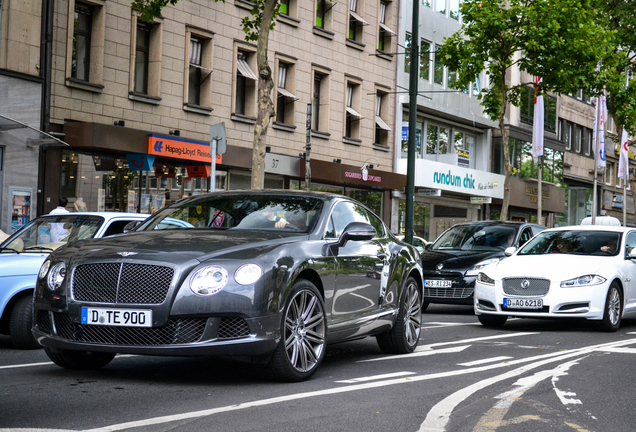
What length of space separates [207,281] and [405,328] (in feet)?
11.0

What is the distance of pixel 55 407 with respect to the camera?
19.0 ft

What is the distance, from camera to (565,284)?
41.7ft

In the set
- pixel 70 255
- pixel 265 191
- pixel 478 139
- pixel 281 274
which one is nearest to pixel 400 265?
pixel 265 191

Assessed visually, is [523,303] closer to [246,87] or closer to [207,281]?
[207,281]

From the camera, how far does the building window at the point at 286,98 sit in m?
30.4

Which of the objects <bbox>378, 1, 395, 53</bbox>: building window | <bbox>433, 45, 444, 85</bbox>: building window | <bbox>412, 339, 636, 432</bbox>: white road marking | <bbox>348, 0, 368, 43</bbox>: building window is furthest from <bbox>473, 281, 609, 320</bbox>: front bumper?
<bbox>433, 45, 444, 85</bbox>: building window

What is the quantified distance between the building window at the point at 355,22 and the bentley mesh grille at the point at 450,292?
19.8m

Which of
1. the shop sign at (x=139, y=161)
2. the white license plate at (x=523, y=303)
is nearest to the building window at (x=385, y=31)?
the shop sign at (x=139, y=161)

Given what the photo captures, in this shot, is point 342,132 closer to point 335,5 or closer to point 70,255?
point 335,5

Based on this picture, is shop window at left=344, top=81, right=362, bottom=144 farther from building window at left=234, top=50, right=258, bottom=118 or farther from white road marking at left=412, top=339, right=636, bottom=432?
white road marking at left=412, top=339, right=636, bottom=432

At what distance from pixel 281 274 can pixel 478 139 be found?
131ft

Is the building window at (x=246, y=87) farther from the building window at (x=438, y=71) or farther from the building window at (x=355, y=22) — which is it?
the building window at (x=438, y=71)

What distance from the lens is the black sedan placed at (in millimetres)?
6617

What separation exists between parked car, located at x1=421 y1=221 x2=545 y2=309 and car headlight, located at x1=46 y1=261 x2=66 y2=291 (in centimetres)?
959
